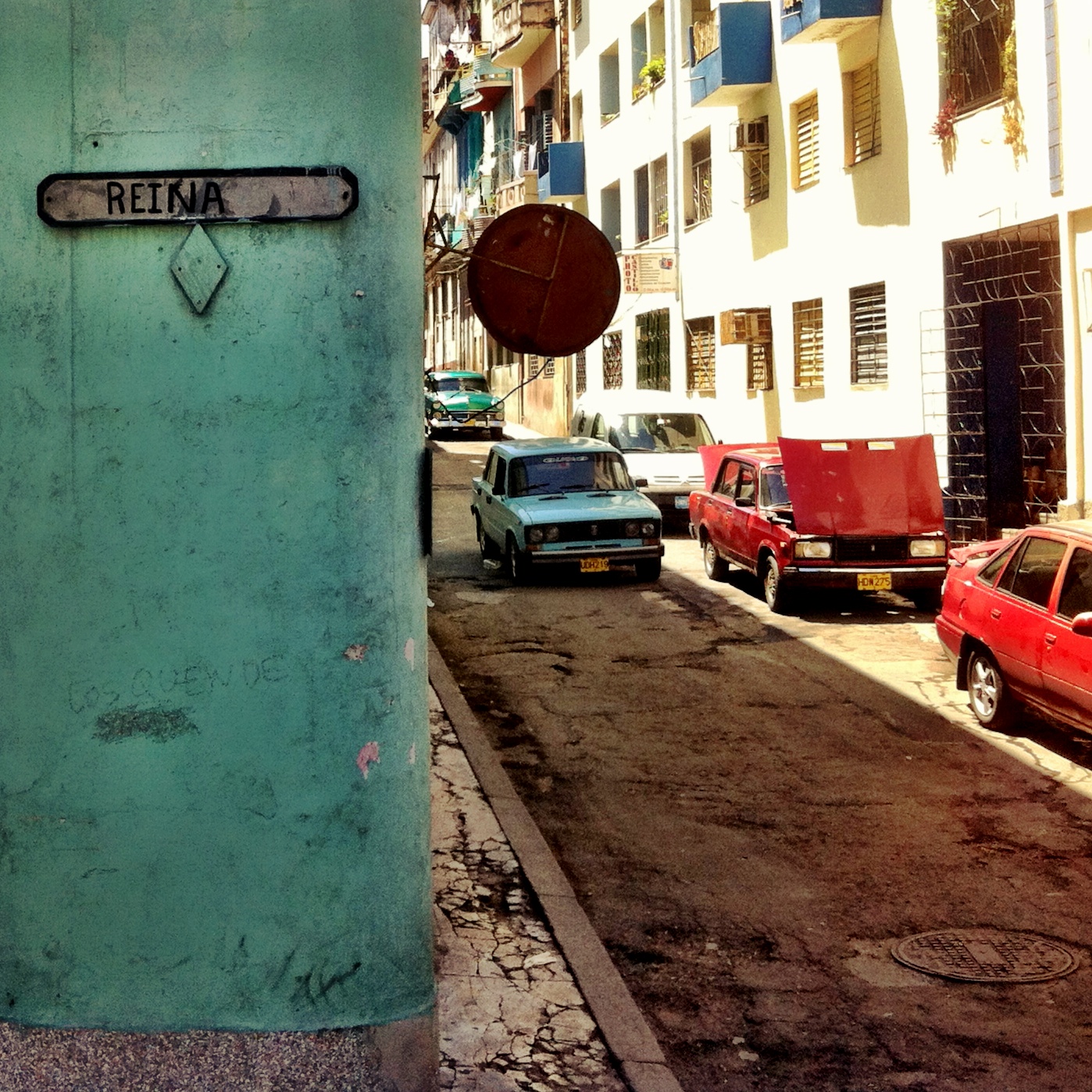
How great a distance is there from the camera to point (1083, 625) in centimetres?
929

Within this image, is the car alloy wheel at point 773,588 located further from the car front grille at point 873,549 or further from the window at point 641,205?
the window at point 641,205

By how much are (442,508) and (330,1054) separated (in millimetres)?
21540

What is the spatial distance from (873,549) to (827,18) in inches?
364

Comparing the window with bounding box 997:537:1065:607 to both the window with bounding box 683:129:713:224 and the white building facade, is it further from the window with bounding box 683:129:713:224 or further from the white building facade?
the window with bounding box 683:129:713:224

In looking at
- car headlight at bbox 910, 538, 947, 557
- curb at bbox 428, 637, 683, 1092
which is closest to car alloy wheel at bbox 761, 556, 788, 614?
car headlight at bbox 910, 538, 947, 557

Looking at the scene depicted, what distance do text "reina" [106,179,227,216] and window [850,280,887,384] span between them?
18.8 meters

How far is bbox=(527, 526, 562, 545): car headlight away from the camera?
17953 millimetres

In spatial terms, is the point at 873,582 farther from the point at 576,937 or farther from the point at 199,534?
the point at 199,534

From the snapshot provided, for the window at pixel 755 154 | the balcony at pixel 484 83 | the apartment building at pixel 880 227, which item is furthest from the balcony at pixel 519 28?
the window at pixel 755 154

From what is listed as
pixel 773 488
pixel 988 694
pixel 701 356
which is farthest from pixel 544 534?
pixel 701 356

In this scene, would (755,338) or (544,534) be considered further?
(755,338)

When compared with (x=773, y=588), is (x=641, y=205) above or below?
above

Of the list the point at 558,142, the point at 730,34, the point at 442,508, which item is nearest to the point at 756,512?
the point at 442,508

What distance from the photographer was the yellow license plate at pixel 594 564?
18.1 meters
